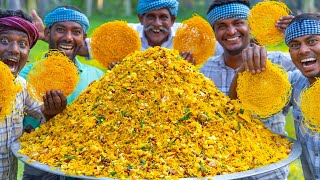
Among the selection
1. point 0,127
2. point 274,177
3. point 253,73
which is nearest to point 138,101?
point 253,73

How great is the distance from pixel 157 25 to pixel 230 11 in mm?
750

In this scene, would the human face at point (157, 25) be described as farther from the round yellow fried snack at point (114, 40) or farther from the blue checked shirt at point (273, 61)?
the blue checked shirt at point (273, 61)

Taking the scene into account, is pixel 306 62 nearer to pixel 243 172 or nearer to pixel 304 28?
pixel 304 28

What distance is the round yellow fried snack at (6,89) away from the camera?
3.19 m

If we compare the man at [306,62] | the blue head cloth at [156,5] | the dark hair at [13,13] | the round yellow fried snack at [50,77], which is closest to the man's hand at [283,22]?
the man at [306,62]

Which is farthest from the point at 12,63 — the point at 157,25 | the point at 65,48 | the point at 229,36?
the point at 229,36

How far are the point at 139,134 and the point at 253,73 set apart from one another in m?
0.82

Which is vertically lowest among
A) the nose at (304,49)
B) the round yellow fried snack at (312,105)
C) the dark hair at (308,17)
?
the round yellow fried snack at (312,105)

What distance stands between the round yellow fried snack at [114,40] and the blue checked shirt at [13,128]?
862 millimetres

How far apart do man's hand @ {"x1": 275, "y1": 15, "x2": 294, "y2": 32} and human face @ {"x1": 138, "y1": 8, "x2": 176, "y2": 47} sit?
1166 mm

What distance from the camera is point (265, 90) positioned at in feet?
11.0

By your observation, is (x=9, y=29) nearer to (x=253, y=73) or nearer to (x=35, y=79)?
(x=35, y=79)

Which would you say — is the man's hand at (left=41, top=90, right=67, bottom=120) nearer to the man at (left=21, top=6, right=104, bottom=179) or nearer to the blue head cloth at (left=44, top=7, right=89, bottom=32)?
the man at (left=21, top=6, right=104, bottom=179)

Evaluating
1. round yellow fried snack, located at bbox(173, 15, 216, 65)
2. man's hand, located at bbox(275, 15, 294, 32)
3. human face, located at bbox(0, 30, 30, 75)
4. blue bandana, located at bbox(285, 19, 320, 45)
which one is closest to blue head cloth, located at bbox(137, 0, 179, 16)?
round yellow fried snack, located at bbox(173, 15, 216, 65)
